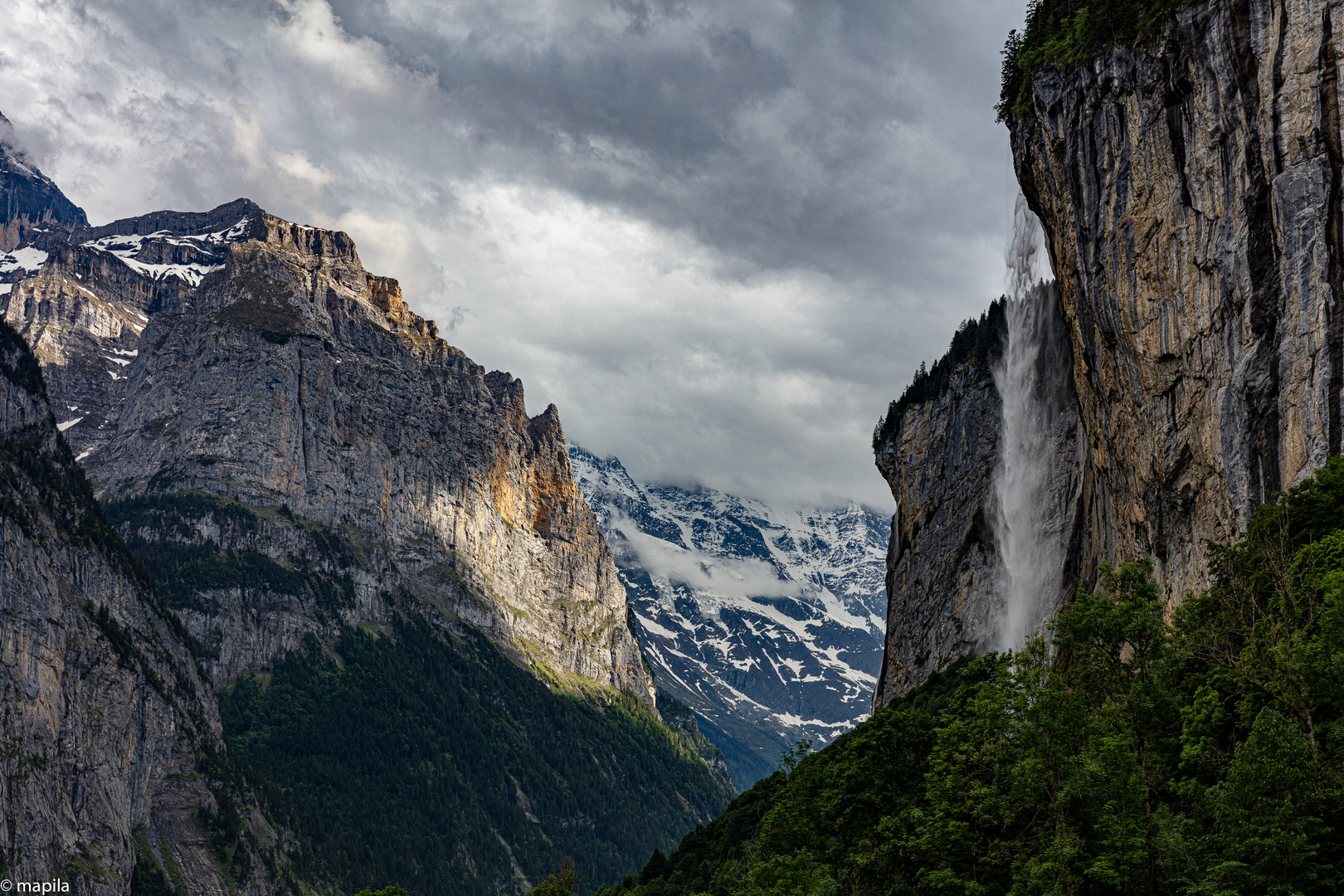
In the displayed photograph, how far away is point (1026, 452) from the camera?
94.2 metres

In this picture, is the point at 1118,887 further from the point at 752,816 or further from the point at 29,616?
the point at 29,616

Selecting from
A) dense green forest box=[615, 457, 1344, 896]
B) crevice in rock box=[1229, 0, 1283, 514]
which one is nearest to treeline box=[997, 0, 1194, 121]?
crevice in rock box=[1229, 0, 1283, 514]

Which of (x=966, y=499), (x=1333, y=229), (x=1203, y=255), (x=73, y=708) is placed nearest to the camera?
(x=1333, y=229)

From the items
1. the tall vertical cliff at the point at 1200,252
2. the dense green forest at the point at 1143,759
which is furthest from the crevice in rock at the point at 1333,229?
the dense green forest at the point at 1143,759

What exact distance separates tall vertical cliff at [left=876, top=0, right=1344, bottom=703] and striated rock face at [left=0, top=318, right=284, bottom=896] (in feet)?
515

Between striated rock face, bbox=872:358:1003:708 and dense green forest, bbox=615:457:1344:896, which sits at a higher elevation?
striated rock face, bbox=872:358:1003:708

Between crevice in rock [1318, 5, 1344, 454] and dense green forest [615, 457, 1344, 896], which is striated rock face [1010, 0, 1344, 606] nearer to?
crevice in rock [1318, 5, 1344, 454]

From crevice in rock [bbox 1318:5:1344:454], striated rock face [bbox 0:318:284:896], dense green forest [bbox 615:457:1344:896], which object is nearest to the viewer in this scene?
dense green forest [bbox 615:457:1344:896]

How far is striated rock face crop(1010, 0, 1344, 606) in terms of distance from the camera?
123ft

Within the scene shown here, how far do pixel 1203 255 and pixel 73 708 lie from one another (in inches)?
7136

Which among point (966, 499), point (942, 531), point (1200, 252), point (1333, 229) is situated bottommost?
point (1333, 229)

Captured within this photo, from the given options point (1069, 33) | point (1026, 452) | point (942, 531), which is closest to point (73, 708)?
point (942, 531)

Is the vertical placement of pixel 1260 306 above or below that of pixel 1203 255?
below

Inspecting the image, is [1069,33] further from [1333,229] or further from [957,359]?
[957,359]
